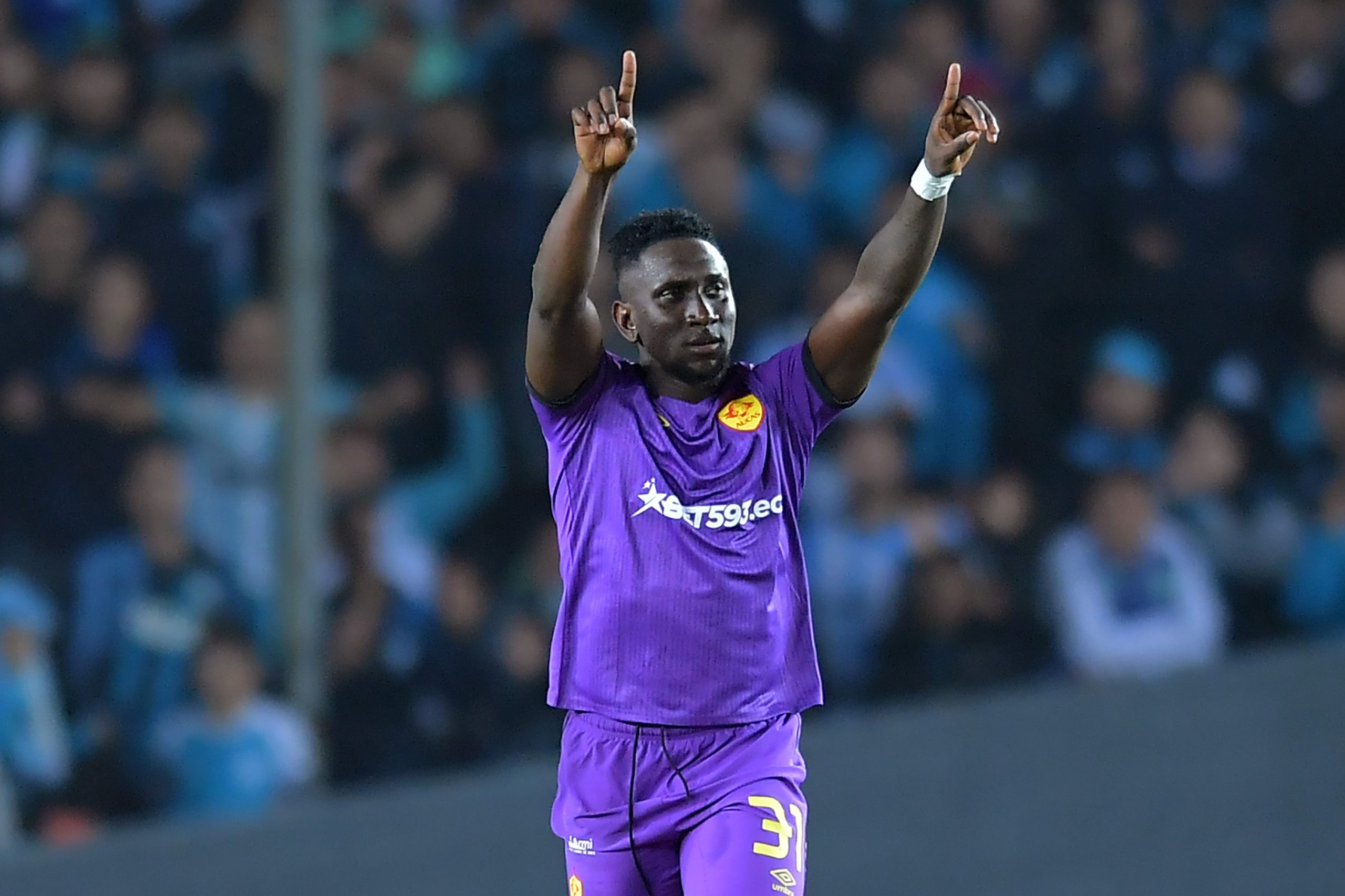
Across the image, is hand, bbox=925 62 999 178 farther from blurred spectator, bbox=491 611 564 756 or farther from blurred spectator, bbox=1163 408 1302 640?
blurred spectator, bbox=1163 408 1302 640

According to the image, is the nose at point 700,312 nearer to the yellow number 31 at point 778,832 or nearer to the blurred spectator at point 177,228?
the yellow number 31 at point 778,832

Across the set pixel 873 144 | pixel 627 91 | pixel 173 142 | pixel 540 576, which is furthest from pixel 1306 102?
pixel 627 91

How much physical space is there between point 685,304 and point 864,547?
3.32 metres

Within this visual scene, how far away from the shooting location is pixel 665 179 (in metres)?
6.99

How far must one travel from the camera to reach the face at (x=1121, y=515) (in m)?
7.74

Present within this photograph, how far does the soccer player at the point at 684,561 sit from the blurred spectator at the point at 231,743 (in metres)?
2.04

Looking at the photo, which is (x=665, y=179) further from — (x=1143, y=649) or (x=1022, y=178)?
(x=1143, y=649)

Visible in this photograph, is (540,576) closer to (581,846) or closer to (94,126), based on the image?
(94,126)

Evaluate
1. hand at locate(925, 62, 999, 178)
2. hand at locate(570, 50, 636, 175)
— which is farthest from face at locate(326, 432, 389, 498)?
hand at locate(925, 62, 999, 178)

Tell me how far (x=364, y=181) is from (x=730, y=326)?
2.62 meters

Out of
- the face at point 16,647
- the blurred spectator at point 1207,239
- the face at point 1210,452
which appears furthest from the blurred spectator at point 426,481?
the face at point 1210,452

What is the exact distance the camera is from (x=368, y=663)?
618cm

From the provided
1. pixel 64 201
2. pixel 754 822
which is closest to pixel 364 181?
pixel 64 201

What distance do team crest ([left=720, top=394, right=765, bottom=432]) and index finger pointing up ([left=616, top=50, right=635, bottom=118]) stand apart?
658 millimetres
